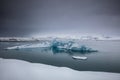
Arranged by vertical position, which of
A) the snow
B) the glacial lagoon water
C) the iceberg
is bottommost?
the snow

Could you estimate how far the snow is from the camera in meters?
1.69

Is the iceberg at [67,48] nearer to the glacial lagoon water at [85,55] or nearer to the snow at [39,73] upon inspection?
the glacial lagoon water at [85,55]

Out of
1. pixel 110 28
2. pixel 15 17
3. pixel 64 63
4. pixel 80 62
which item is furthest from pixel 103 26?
pixel 15 17

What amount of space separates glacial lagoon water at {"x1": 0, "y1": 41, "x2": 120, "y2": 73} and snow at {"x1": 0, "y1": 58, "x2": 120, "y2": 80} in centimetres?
5

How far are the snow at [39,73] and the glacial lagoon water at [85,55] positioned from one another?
0.05m

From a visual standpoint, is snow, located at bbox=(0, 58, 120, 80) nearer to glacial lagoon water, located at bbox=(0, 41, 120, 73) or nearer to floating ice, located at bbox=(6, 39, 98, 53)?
glacial lagoon water, located at bbox=(0, 41, 120, 73)

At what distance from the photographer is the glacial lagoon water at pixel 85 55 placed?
5.48 ft

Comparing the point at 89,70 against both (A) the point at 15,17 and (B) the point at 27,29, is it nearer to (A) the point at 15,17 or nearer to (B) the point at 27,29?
(B) the point at 27,29

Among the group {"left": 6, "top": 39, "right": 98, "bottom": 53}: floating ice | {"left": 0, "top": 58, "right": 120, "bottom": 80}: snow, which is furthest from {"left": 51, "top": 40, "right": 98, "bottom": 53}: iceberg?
{"left": 0, "top": 58, "right": 120, "bottom": 80}: snow

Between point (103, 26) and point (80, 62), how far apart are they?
1.57 feet

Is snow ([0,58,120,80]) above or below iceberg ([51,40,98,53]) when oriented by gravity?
below

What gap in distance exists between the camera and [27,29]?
6.41 ft

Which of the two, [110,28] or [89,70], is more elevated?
[110,28]

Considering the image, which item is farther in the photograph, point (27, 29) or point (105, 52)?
point (27, 29)
